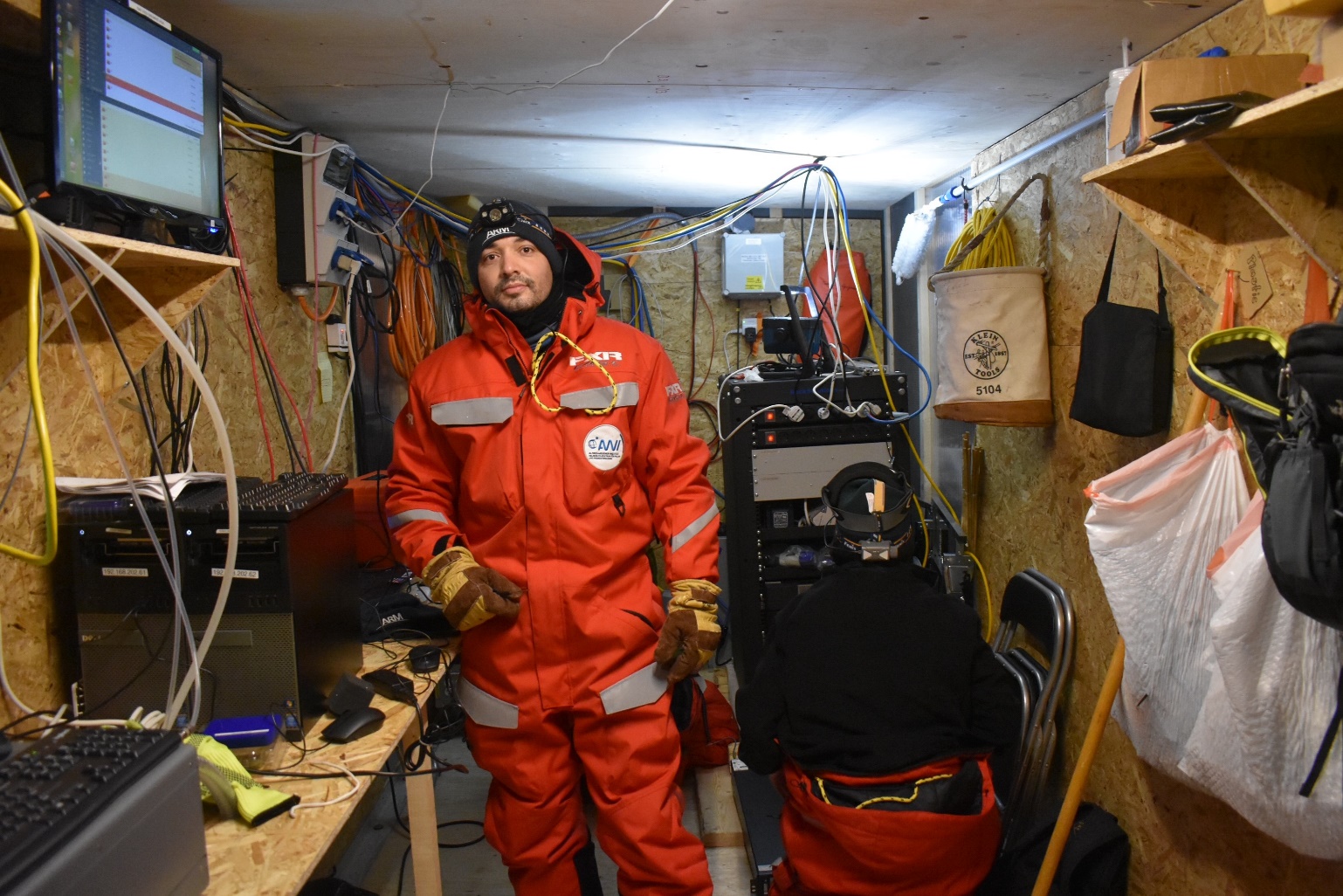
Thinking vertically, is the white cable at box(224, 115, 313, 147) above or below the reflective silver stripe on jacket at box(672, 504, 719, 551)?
above

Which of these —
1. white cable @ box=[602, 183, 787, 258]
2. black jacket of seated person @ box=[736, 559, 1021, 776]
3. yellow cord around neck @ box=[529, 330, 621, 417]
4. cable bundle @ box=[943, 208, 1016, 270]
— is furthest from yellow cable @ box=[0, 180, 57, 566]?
white cable @ box=[602, 183, 787, 258]

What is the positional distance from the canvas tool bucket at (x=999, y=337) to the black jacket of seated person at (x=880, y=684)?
25.3 inches

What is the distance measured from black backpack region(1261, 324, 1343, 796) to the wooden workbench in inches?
48.3

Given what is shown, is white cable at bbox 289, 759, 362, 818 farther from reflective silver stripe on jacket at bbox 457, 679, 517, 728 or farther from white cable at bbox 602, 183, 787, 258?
white cable at bbox 602, 183, 787, 258

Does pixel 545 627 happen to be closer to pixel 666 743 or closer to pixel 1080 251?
pixel 666 743

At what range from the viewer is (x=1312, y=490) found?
90cm

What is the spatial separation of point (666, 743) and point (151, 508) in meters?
1.12

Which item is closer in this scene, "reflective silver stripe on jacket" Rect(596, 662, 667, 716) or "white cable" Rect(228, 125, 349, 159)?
"reflective silver stripe on jacket" Rect(596, 662, 667, 716)

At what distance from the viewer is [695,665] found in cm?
175

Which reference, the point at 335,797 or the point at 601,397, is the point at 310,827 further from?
the point at 601,397

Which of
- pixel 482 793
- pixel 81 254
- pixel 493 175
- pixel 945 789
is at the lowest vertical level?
pixel 482 793

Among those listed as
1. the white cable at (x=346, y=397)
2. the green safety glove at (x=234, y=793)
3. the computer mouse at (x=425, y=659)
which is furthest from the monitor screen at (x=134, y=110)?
the white cable at (x=346, y=397)

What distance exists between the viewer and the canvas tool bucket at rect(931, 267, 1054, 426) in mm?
2057

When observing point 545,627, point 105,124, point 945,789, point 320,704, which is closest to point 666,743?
point 545,627
